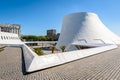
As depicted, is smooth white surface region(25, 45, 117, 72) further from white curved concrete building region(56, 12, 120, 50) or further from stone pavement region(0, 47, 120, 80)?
white curved concrete building region(56, 12, 120, 50)

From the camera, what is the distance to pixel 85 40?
24.9m

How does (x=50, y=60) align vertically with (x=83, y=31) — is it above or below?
below

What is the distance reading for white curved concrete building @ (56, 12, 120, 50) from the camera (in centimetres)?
2518

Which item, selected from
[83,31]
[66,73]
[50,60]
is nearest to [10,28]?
[83,31]

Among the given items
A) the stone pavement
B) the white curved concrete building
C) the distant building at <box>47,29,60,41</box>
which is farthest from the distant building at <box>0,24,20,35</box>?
the stone pavement

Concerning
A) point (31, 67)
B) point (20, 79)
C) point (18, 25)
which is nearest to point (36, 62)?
point (31, 67)

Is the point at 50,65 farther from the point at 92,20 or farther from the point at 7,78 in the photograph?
the point at 92,20

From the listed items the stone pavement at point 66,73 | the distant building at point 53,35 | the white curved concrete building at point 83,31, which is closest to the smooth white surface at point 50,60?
the stone pavement at point 66,73

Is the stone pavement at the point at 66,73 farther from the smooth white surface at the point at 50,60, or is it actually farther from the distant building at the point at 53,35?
the distant building at the point at 53,35

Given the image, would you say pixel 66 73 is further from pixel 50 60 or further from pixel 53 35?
pixel 53 35

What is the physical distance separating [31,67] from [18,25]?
79415 mm

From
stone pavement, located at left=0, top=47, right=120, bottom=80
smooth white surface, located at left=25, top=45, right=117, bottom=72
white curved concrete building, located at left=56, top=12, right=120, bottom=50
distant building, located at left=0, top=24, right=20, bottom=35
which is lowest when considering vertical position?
stone pavement, located at left=0, top=47, right=120, bottom=80

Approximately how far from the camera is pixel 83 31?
2645 centimetres

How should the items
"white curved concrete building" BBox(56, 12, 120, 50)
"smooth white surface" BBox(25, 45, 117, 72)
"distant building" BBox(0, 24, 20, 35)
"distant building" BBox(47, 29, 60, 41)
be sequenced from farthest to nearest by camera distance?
"distant building" BBox(47, 29, 60, 41) < "distant building" BBox(0, 24, 20, 35) < "white curved concrete building" BBox(56, 12, 120, 50) < "smooth white surface" BBox(25, 45, 117, 72)
